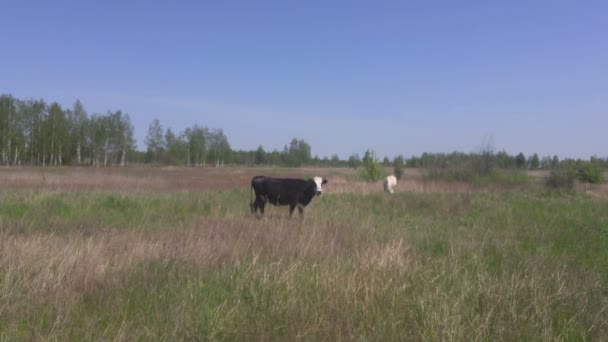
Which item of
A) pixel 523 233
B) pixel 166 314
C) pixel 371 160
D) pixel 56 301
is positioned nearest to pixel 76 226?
pixel 56 301

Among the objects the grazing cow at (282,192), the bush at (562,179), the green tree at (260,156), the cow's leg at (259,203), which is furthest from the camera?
the green tree at (260,156)

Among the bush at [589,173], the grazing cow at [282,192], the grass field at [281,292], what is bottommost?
the grass field at [281,292]

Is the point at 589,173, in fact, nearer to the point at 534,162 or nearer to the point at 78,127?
the point at 78,127

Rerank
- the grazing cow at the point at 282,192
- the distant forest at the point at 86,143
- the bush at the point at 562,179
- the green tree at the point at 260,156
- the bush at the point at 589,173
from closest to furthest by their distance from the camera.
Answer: the grazing cow at the point at 282,192
the bush at the point at 562,179
the bush at the point at 589,173
the distant forest at the point at 86,143
the green tree at the point at 260,156

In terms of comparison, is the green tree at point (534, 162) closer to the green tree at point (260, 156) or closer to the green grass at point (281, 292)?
the green tree at point (260, 156)

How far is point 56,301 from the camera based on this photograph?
367 centimetres

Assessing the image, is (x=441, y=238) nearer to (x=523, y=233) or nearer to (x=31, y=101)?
(x=523, y=233)

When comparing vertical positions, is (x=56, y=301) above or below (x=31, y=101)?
below

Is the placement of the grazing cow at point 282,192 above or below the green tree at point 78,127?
below

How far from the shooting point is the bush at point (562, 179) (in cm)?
2708

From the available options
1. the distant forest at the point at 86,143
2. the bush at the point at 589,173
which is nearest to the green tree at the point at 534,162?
the distant forest at the point at 86,143

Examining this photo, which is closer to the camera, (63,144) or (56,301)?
Result: (56,301)

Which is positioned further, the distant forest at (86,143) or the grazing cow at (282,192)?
the distant forest at (86,143)

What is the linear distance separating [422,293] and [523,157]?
350ft
